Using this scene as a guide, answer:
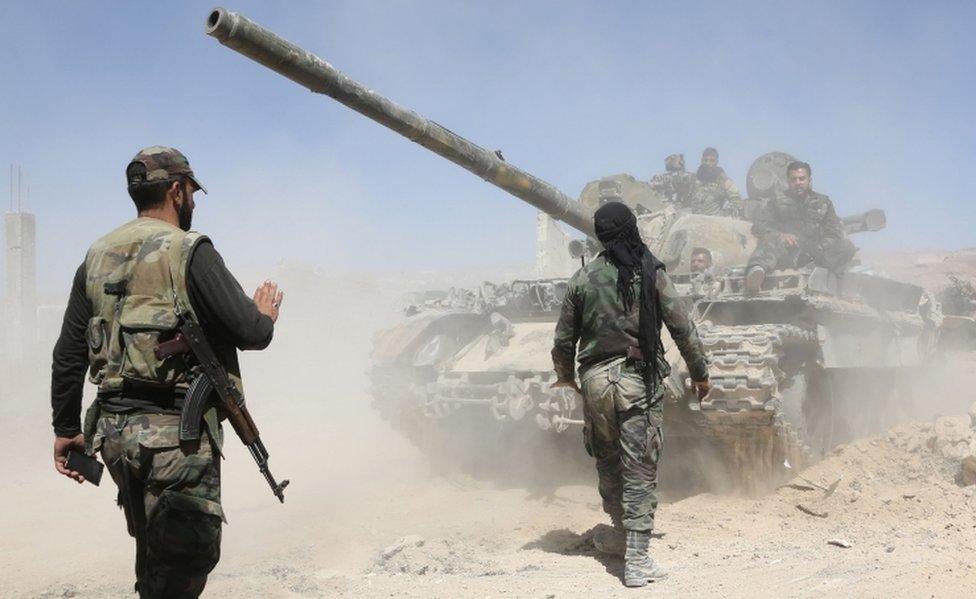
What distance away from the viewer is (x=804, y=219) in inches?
361

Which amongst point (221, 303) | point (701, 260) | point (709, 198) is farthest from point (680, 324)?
point (709, 198)

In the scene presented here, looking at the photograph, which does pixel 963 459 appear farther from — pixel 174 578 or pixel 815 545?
pixel 174 578

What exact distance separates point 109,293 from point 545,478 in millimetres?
5955

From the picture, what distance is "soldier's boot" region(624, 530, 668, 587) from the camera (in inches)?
180

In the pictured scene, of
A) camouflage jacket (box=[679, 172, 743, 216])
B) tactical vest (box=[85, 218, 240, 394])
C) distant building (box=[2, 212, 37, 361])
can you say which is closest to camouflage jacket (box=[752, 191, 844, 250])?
camouflage jacket (box=[679, 172, 743, 216])

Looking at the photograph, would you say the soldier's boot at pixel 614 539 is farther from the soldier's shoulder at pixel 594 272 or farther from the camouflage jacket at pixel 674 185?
the camouflage jacket at pixel 674 185

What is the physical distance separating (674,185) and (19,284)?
13.0 m

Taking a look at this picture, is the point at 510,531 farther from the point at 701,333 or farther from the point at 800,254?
the point at 800,254

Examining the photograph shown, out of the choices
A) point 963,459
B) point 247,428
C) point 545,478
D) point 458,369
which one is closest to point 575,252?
point 458,369

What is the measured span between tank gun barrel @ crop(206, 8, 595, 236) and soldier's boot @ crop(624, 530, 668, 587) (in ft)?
9.61

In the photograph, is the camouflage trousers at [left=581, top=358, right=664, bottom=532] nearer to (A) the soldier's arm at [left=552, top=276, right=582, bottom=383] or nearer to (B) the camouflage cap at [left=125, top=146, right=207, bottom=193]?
(A) the soldier's arm at [left=552, top=276, right=582, bottom=383]

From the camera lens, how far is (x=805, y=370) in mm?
8000

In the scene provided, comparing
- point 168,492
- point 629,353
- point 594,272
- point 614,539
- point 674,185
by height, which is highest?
point 674,185

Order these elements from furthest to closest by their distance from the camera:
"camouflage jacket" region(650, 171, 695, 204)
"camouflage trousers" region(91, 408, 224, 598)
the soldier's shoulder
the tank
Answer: "camouflage jacket" region(650, 171, 695, 204)
the tank
the soldier's shoulder
"camouflage trousers" region(91, 408, 224, 598)
